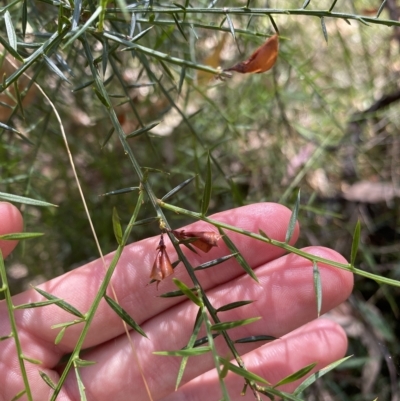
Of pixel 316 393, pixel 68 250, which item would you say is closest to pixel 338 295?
pixel 316 393

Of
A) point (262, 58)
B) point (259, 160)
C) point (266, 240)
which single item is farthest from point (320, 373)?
point (259, 160)

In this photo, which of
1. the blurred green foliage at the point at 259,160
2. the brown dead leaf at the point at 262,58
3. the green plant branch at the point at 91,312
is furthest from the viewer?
the blurred green foliage at the point at 259,160

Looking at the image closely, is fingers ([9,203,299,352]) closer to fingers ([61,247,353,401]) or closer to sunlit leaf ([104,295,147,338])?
fingers ([61,247,353,401])

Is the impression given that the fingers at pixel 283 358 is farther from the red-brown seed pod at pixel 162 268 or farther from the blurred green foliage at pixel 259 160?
the red-brown seed pod at pixel 162 268

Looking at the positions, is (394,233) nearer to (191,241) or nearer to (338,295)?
(338,295)

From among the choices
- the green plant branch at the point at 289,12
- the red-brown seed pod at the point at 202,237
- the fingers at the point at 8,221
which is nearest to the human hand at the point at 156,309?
the fingers at the point at 8,221

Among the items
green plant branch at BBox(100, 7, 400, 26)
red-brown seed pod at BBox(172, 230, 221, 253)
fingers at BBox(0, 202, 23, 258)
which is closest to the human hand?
fingers at BBox(0, 202, 23, 258)

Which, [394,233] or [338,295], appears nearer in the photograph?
[338,295]
